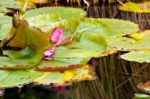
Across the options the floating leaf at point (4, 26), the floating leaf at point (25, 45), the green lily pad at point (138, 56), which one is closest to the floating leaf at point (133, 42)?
the green lily pad at point (138, 56)

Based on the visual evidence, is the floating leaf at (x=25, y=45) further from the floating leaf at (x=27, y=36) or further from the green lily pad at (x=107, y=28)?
the green lily pad at (x=107, y=28)

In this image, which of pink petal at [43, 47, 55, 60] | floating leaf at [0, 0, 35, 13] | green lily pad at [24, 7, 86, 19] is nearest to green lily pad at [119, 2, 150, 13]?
green lily pad at [24, 7, 86, 19]

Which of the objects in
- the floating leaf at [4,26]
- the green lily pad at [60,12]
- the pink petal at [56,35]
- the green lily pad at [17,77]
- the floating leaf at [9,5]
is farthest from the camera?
the floating leaf at [9,5]

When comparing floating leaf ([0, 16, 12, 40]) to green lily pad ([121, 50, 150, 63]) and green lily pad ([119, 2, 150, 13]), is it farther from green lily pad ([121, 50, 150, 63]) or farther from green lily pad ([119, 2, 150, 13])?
green lily pad ([119, 2, 150, 13])

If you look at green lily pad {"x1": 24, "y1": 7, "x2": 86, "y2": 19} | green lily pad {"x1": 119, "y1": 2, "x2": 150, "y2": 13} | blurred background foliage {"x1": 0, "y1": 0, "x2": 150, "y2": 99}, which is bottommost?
blurred background foliage {"x1": 0, "y1": 0, "x2": 150, "y2": 99}

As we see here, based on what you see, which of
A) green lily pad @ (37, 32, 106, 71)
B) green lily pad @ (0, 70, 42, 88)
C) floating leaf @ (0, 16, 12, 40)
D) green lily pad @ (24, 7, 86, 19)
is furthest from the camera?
green lily pad @ (24, 7, 86, 19)

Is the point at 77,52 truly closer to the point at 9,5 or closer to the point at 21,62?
the point at 21,62

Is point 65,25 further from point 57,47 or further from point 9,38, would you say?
point 9,38
